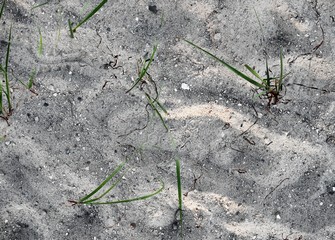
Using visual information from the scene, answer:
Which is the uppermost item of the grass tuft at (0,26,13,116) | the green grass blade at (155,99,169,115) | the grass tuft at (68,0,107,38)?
the grass tuft at (68,0,107,38)

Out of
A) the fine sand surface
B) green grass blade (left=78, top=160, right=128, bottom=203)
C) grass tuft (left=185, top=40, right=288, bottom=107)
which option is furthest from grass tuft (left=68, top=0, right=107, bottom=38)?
green grass blade (left=78, top=160, right=128, bottom=203)

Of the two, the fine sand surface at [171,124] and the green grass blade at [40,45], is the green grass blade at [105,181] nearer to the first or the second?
the fine sand surface at [171,124]

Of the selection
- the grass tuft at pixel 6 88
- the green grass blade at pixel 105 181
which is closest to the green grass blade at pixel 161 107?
the green grass blade at pixel 105 181

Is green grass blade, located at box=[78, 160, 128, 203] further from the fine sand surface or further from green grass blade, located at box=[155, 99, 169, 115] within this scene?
green grass blade, located at box=[155, 99, 169, 115]

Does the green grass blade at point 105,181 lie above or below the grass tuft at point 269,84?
below

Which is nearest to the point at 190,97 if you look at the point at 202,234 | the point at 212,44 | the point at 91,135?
the point at 212,44

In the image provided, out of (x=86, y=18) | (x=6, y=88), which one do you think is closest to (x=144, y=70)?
(x=86, y=18)

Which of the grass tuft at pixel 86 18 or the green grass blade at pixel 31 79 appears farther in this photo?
the green grass blade at pixel 31 79

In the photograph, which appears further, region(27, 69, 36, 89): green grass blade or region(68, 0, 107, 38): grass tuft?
region(27, 69, 36, 89): green grass blade
